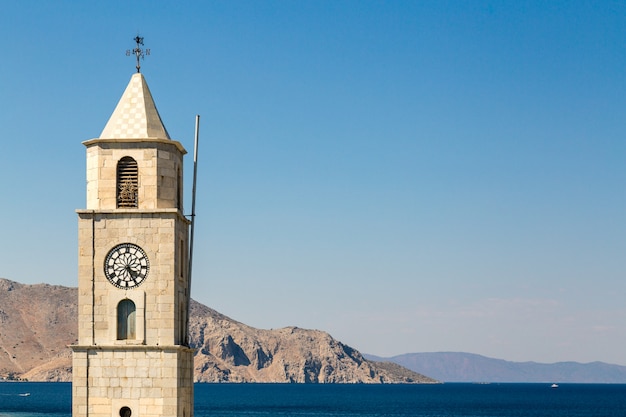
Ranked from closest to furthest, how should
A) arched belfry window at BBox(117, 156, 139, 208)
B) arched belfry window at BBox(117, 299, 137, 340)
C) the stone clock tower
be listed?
1. the stone clock tower
2. arched belfry window at BBox(117, 299, 137, 340)
3. arched belfry window at BBox(117, 156, 139, 208)

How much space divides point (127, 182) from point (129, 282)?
132 inches

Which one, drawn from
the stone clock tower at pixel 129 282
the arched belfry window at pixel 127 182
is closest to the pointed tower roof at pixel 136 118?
the stone clock tower at pixel 129 282

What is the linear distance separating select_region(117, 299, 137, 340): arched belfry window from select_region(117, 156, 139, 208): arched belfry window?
331cm

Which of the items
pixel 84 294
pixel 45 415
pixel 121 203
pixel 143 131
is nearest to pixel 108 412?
pixel 84 294

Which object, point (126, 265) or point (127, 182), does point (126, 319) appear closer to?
point (126, 265)

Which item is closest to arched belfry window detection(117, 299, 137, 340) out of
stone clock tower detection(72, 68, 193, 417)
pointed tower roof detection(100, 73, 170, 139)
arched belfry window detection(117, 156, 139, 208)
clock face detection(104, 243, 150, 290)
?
stone clock tower detection(72, 68, 193, 417)

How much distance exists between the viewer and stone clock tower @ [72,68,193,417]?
129 ft

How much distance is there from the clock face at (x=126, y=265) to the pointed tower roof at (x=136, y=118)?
3722 mm

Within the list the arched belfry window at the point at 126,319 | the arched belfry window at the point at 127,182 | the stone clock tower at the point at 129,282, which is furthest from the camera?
the arched belfry window at the point at 127,182

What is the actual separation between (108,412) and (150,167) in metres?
8.24

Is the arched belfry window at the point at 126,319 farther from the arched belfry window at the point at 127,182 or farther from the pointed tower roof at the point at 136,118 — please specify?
the pointed tower roof at the point at 136,118

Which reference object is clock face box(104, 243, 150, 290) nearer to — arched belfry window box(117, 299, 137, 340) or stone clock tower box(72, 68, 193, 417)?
stone clock tower box(72, 68, 193, 417)

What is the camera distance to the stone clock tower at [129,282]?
39438 mm

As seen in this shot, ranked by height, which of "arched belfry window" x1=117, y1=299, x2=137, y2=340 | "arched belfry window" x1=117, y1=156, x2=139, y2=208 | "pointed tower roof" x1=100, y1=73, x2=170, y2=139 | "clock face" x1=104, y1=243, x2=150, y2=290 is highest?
"pointed tower roof" x1=100, y1=73, x2=170, y2=139
